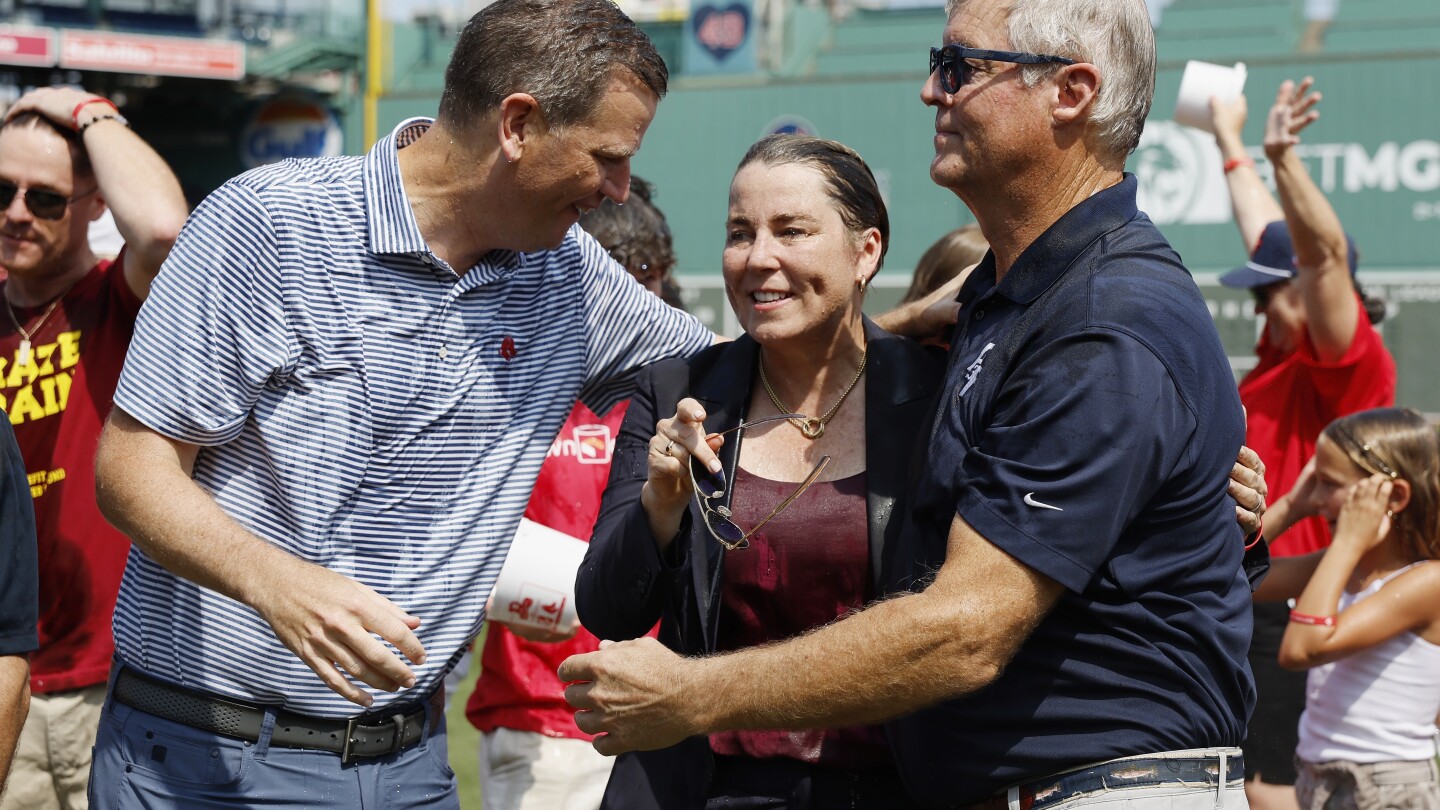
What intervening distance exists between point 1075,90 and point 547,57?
1001mm

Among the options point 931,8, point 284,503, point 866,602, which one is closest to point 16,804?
point 284,503

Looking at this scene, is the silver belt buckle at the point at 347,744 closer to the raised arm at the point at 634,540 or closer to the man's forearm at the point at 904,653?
the raised arm at the point at 634,540

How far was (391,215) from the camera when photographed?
9.15 feet

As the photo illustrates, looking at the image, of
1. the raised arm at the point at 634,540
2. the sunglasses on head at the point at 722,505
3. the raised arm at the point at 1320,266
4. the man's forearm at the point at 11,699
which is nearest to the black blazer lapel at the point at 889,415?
the sunglasses on head at the point at 722,505

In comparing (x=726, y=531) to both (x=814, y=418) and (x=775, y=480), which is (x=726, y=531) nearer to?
(x=775, y=480)

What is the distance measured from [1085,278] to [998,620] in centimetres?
58

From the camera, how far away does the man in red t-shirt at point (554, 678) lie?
4.16m

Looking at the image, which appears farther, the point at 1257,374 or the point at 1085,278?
the point at 1257,374

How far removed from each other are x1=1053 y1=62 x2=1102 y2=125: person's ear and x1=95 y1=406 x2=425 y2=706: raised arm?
138cm

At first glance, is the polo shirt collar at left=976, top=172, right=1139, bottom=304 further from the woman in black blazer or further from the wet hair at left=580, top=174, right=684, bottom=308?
the wet hair at left=580, top=174, right=684, bottom=308

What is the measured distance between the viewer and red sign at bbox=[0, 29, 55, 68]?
23234 mm

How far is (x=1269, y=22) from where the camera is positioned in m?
26.3

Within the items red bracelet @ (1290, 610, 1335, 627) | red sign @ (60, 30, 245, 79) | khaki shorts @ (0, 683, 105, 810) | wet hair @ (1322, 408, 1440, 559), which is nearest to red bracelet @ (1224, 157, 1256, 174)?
wet hair @ (1322, 408, 1440, 559)

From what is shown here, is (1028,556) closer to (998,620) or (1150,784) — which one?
(998,620)
